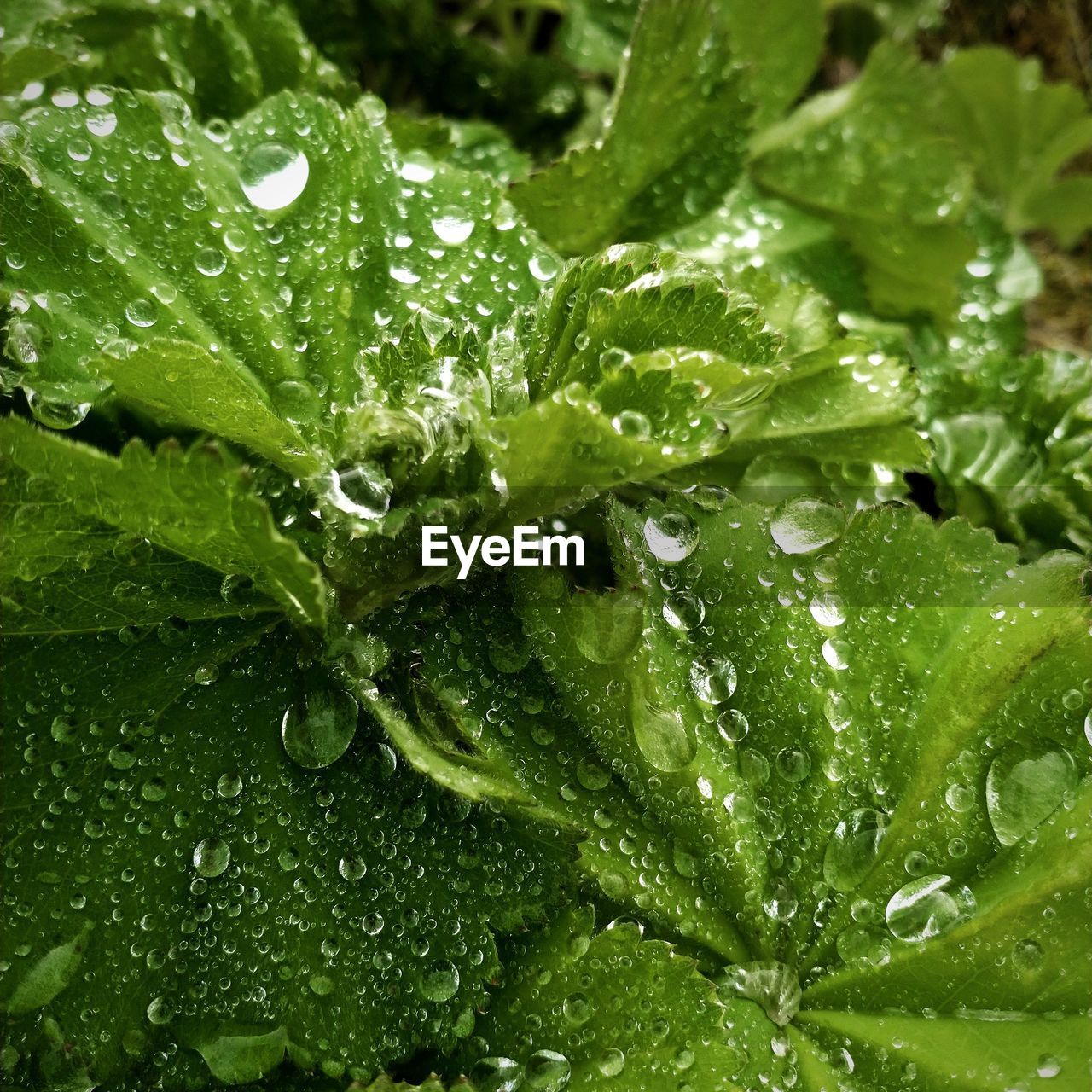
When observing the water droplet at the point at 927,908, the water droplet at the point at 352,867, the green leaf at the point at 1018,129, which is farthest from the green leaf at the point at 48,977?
the green leaf at the point at 1018,129

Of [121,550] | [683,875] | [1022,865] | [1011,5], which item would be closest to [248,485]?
[121,550]

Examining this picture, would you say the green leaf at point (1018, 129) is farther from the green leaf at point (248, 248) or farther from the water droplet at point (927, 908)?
the water droplet at point (927, 908)

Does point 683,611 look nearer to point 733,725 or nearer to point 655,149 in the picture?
point 733,725

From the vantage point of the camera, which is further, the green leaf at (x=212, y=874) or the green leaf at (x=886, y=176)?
the green leaf at (x=886, y=176)

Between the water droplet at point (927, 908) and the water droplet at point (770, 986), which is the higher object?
the water droplet at point (927, 908)

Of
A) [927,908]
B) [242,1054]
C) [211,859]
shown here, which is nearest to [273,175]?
[211,859]

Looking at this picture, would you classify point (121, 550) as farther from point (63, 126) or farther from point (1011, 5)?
point (1011, 5)

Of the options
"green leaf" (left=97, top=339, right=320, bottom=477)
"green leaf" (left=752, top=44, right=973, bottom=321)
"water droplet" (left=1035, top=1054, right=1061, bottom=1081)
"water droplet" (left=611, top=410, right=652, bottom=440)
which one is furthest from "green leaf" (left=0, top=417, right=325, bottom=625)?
"green leaf" (left=752, top=44, right=973, bottom=321)
